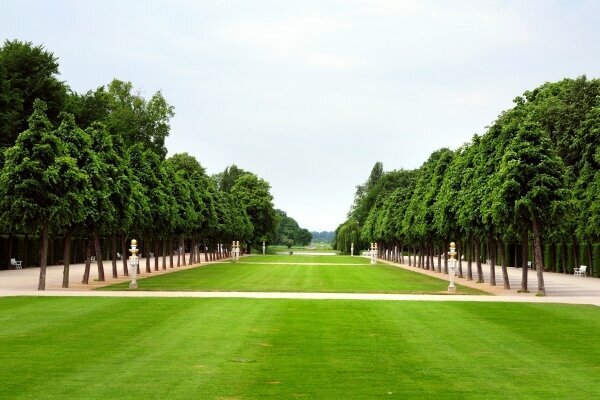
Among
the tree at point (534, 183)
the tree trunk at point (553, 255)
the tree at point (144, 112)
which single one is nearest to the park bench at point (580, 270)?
the tree trunk at point (553, 255)

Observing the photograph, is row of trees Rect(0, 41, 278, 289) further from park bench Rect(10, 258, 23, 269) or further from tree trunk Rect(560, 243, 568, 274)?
tree trunk Rect(560, 243, 568, 274)

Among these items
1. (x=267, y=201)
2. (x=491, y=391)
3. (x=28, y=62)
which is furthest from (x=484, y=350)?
(x=267, y=201)

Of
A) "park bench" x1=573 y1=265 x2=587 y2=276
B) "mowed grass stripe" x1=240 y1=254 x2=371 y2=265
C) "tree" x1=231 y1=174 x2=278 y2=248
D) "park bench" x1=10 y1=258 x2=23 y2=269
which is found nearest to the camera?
"park bench" x1=573 y1=265 x2=587 y2=276

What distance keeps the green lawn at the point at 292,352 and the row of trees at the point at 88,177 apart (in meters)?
7.94

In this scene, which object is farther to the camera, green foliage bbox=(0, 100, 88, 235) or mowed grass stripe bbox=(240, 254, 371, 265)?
mowed grass stripe bbox=(240, 254, 371, 265)

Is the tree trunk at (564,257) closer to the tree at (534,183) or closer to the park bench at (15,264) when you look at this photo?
the tree at (534,183)

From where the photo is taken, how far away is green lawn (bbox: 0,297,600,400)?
470 inches

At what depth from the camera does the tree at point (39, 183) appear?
3194 centimetres

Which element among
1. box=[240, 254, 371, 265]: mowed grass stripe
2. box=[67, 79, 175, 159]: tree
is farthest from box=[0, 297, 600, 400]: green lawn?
box=[67, 79, 175, 159]: tree

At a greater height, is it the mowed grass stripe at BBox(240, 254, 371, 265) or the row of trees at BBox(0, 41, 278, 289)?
the row of trees at BBox(0, 41, 278, 289)

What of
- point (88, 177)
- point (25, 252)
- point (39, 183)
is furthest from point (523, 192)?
point (25, 252)

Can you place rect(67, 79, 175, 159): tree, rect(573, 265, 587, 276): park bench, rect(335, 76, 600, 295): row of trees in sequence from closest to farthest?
rect(335, 76, 600, 295): row of trees, rect(573, 265, 587, 276): park bench, rect(67, 79, 175, 159): tree

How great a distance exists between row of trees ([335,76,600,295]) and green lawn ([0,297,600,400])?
8.66 meters

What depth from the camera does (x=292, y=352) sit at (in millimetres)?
15617
